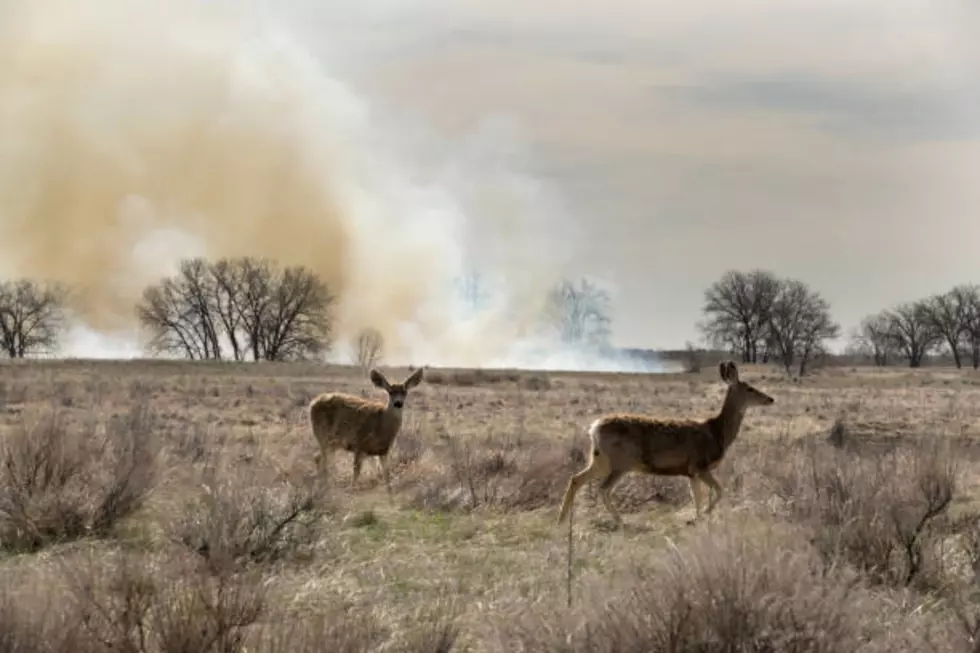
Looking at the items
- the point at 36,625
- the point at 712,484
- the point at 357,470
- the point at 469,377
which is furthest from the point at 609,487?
the point at 469,377

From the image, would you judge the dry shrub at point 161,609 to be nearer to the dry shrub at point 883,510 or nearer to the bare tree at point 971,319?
the dry shrub at point 883,510

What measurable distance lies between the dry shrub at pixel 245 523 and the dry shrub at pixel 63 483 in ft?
3.13

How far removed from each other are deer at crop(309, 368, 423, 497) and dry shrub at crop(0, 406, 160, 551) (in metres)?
3.20

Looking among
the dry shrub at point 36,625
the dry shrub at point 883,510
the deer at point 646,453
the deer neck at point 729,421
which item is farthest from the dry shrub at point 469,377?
the dry shrub at point 36,625

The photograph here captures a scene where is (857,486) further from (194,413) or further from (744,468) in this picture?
(194,413)

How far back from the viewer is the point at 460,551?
9.91 metres

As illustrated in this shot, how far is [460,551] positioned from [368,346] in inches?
2988

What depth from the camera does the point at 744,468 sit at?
51.0 ft

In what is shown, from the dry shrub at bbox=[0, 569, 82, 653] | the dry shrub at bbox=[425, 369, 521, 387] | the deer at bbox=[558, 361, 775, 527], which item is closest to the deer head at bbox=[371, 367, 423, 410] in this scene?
the deer at bbox=[558, 361, 775, 527]

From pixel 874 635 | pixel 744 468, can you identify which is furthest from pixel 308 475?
pixel 874 635

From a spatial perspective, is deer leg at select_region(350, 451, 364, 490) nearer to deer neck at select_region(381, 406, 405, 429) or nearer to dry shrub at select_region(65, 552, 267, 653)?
deer neck at select_region(381, 406, 405, 429)

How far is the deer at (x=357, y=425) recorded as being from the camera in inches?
615

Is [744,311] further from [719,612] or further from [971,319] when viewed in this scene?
[719,612]

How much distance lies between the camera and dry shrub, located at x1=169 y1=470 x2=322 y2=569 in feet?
27.8
